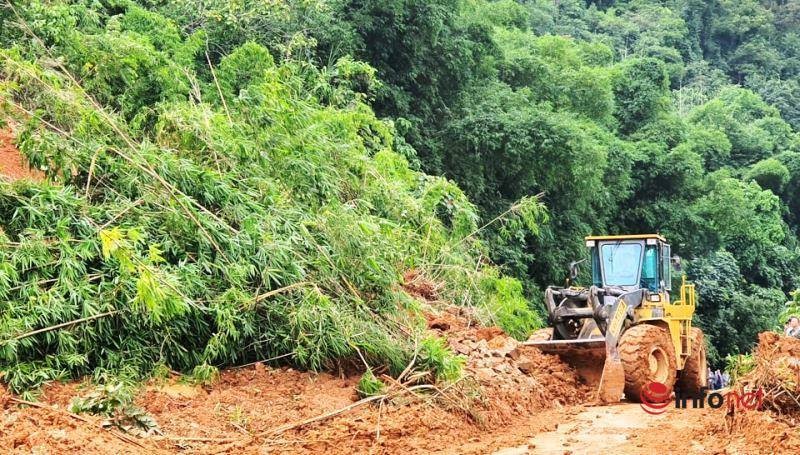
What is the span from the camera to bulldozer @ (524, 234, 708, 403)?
1068 centimetres

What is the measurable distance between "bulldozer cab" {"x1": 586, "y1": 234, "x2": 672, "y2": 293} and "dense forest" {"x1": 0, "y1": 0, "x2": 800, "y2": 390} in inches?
78.4

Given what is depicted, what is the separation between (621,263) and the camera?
12.8m

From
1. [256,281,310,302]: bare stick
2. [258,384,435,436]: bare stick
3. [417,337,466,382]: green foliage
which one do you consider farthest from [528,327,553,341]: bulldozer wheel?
[256,281,310,302]: bare stick

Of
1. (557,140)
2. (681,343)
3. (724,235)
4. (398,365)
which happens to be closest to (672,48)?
(724,235)

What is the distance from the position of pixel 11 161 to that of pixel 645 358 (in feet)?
26.7

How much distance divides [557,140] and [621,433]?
42.2 ft

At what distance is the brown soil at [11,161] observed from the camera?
36.4ft

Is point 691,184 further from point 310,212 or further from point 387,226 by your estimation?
point 310,212

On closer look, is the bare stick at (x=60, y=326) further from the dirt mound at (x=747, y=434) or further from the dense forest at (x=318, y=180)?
the dirt mound at (x=747, y=434)

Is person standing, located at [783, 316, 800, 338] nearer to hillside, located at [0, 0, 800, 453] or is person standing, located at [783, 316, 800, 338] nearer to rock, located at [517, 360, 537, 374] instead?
hillside, located at [0, 0, 800, 453]

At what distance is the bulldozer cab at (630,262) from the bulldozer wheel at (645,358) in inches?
45.2

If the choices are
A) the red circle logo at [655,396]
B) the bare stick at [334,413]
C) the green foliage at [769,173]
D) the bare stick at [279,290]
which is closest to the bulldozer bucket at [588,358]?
the red circle logo at [655,396]

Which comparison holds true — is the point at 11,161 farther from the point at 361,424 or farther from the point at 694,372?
the point at 694,372

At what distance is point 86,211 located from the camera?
8609mm
